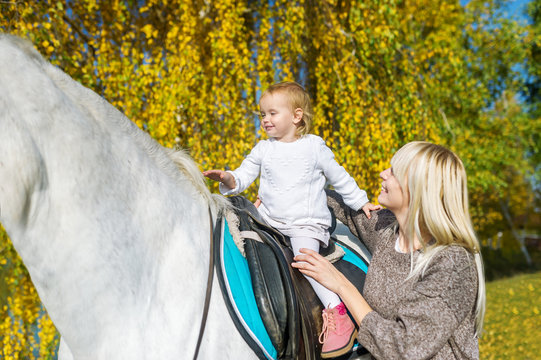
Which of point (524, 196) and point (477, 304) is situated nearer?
point (477, 304)

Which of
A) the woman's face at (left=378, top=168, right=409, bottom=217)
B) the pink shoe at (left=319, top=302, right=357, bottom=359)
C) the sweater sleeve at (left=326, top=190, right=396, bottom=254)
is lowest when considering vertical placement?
the pink shoe at (left=319, top=302, right=357, bottom=359)

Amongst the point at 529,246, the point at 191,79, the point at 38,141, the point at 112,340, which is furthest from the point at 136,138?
the point at 529,246

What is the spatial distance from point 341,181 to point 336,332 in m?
0.75

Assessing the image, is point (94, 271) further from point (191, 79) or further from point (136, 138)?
point (191, 79)

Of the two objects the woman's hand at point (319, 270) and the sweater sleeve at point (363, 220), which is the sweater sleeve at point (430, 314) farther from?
the sweater sleeve at point (363, 220)

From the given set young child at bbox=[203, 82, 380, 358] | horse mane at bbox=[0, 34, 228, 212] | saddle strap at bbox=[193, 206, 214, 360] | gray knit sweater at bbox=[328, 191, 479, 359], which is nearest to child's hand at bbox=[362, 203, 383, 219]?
young child at bbox=[203, 82, 380, 358]

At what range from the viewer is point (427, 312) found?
129cm

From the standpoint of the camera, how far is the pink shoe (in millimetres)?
1503

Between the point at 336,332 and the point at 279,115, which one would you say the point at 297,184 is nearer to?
the point at 279,115

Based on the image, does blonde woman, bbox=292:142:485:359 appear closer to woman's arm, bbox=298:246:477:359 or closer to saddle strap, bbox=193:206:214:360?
woman's arm, bbox=298:246:477:359

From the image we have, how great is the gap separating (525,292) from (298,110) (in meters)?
11.0

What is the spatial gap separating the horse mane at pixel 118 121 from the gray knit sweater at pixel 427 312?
2.27ft

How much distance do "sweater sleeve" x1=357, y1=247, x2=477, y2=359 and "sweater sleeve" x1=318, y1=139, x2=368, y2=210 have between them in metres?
0.68

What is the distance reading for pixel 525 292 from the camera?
34.0 feet
